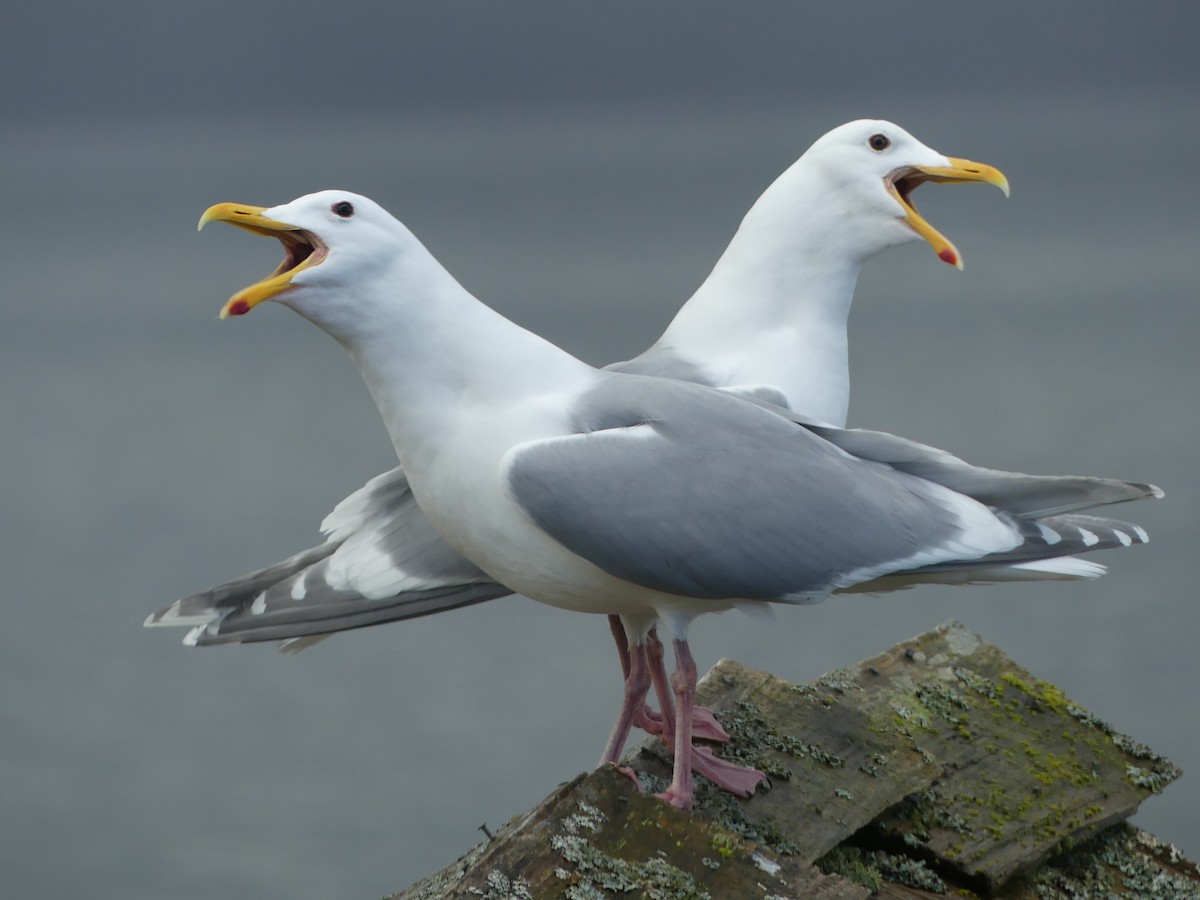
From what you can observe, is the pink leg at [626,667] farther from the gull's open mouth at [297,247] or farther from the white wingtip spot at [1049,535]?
the gull's open mouth at [297,247]

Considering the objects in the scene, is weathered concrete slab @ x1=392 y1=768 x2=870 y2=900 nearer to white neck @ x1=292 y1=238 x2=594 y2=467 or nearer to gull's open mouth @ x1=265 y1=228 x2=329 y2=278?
white neck @ x1=292 y1=238 x2=594 y2=467

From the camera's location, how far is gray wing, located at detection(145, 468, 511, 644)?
134 inches

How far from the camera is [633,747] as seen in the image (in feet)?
11.8

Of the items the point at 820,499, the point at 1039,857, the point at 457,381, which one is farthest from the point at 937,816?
the point at 457,381

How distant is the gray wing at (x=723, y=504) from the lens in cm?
292

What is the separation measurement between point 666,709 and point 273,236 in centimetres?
134

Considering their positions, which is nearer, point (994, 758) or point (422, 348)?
point (422, 348)

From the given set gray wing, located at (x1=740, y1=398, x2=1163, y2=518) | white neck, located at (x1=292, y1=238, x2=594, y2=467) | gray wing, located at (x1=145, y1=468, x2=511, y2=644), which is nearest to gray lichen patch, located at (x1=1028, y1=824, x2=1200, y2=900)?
gray wing, located at (x1=740, y1=398, x2=1163, y2=518)

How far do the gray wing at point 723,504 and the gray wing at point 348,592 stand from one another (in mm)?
547

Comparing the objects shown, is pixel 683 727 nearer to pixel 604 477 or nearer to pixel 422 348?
pixel 604 477

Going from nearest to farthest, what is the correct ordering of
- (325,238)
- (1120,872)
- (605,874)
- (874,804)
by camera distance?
(605,874) < (325,238) < (874,804) < (1120,872)

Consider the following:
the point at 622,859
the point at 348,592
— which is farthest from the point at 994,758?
the point at 348,592

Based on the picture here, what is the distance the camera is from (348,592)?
3422 mm

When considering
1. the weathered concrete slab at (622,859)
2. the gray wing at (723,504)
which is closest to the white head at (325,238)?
the gray wing at (723,504)
